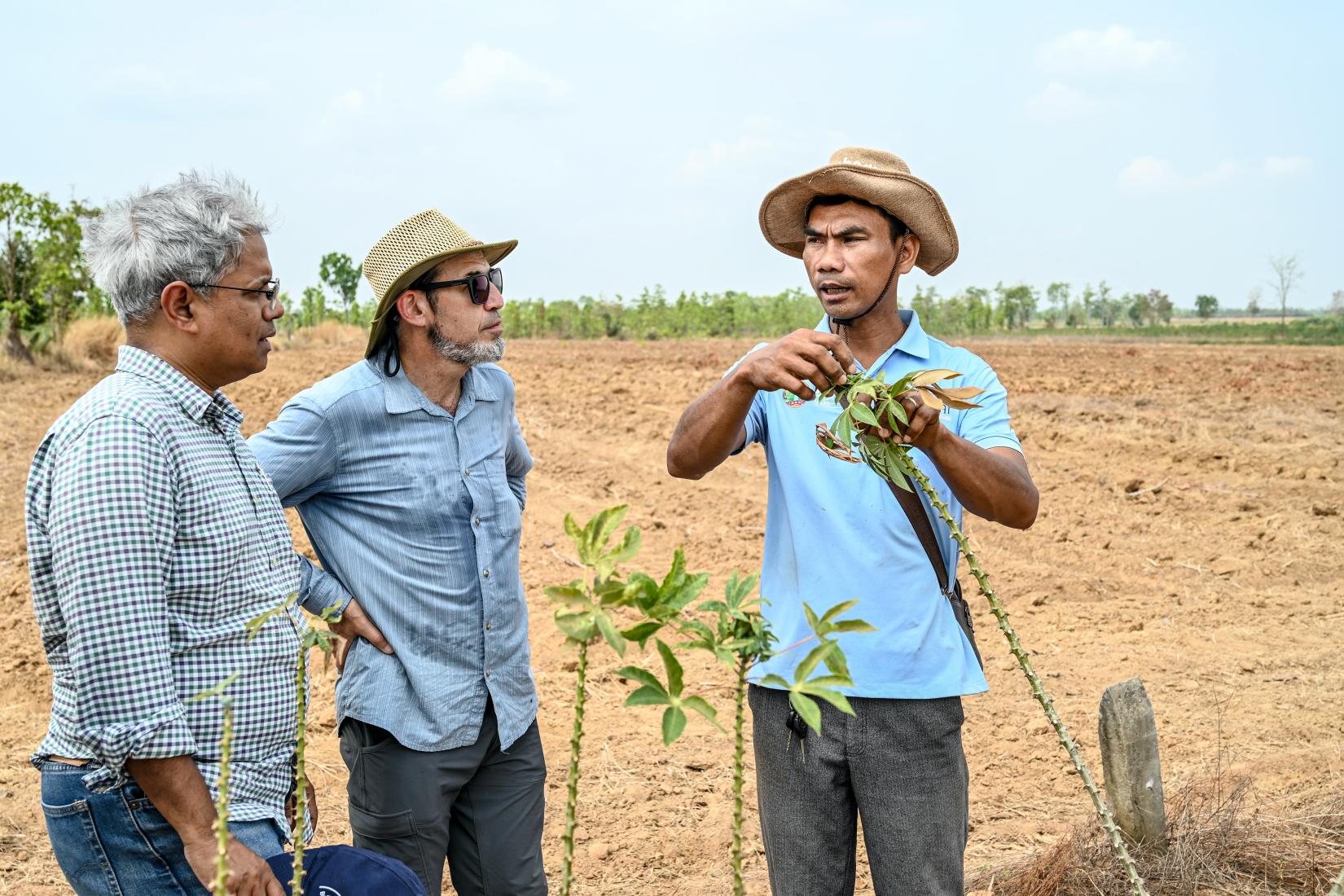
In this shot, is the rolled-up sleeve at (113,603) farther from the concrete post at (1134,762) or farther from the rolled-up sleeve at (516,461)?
the concrete post at (1134,762)

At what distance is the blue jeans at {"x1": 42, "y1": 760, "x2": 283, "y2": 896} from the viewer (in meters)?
1.72

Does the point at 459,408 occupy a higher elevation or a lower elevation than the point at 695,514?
higher

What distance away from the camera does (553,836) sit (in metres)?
4.28

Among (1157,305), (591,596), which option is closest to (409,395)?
(591,596)

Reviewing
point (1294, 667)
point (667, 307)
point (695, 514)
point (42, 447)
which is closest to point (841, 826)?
point (42, 447)

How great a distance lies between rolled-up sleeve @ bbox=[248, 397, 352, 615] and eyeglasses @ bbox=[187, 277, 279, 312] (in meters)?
0.39

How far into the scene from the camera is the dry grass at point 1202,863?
3.24 m

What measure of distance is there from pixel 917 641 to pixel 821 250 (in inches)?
33.6

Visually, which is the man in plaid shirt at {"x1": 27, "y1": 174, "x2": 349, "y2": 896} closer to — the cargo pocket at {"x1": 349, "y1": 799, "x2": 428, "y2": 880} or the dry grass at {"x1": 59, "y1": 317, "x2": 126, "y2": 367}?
the cargo pocket at {"x1": 349, "y1": 799, "x2": 428, "y2": 880}

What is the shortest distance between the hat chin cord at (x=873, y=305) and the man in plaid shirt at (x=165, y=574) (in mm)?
1158

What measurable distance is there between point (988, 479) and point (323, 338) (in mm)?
24114

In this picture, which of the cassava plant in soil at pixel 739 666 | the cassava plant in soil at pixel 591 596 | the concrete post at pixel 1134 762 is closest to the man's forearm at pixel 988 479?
the cassava plant in soil at pixel 739 666

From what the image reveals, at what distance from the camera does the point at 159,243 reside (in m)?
1.88

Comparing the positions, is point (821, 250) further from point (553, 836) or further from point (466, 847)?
point (553, 836)
